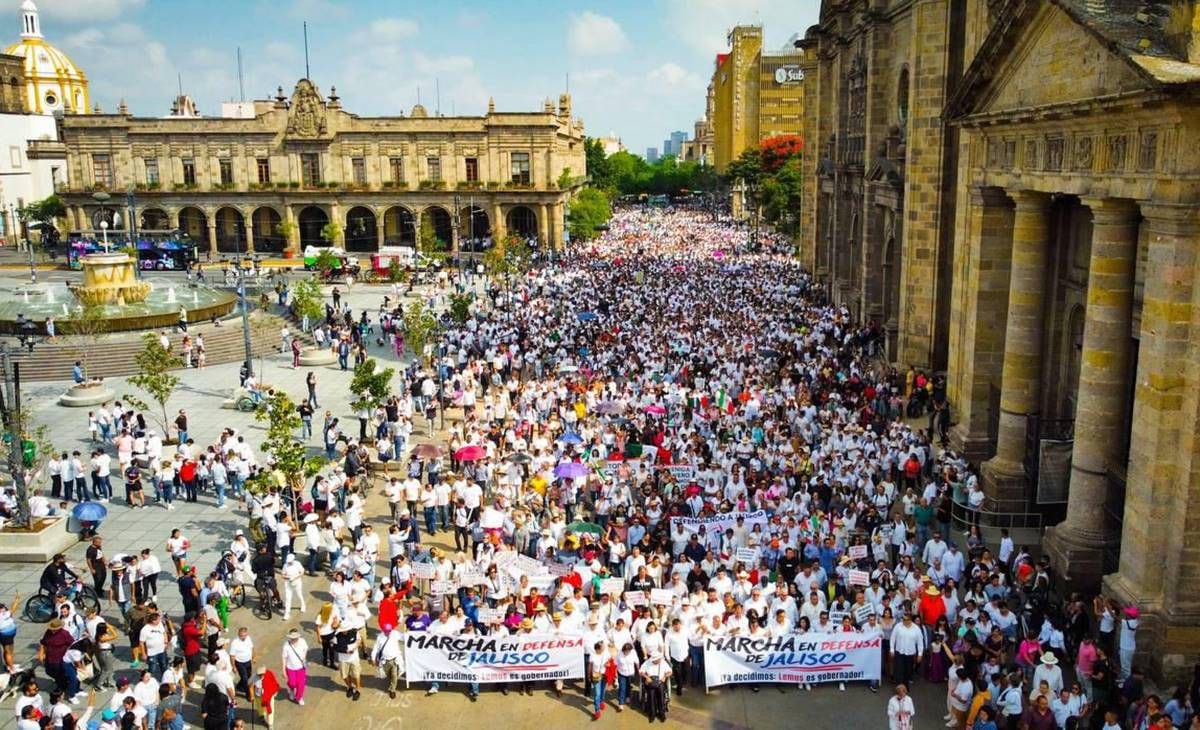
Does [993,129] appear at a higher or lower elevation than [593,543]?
higher

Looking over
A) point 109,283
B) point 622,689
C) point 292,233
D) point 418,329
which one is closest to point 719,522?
point 622,689

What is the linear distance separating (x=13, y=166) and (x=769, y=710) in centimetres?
10673

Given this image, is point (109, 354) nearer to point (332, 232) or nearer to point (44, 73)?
point (332, 232)

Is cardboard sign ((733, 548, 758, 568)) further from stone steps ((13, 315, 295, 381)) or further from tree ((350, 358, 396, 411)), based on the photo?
stone steps ((13, 315, 295, 381))

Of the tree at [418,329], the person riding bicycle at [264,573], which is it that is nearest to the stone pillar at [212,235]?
the tree at [418,329]

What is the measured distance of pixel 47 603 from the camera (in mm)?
16984

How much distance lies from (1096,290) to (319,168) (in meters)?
70.2

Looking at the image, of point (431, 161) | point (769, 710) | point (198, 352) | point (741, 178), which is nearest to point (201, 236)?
point (431, 161)

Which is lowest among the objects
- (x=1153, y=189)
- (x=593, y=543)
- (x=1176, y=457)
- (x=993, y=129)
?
(x=593, y=543)

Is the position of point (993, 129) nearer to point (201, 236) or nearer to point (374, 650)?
point (374, 650)

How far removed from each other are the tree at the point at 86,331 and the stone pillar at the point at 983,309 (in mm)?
29645

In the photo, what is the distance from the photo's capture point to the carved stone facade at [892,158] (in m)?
28.7

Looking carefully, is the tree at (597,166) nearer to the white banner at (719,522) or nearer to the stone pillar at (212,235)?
the stone pillar at (212,235)

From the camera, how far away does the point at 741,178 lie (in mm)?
117562
